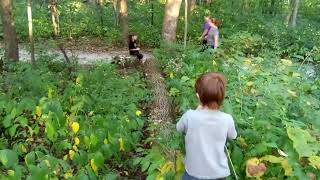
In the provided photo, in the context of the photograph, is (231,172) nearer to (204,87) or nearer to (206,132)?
(206,132)

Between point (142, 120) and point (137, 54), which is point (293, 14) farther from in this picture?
point (142, 120)

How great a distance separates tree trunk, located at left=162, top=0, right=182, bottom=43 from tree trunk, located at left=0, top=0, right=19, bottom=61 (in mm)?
4837

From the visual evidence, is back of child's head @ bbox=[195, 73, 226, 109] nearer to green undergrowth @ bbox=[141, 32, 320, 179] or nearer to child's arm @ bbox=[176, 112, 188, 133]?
child's arm @ bbox=[176, 112, 188, 133]

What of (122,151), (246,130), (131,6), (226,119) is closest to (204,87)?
(226,119)

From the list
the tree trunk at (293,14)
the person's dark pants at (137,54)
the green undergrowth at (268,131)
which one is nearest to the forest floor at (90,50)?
the person's dark pants at (137,54)

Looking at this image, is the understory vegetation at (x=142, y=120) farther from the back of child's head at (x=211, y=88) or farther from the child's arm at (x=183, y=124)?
the back of child's head at (x=211, y=88)

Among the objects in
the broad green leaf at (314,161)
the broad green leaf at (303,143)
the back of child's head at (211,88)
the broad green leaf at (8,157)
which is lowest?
the broad green leaf at (8,157)

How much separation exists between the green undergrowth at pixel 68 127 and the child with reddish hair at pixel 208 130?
52.0 inches

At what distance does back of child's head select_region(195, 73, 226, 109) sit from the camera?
10.3ft

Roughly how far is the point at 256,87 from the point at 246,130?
1254mm

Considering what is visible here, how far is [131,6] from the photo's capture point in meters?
22.6

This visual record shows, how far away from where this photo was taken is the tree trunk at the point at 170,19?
12836 mm

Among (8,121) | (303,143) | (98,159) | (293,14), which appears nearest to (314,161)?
(303,143)

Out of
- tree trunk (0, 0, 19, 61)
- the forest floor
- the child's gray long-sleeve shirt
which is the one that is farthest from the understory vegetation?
the forest floor
